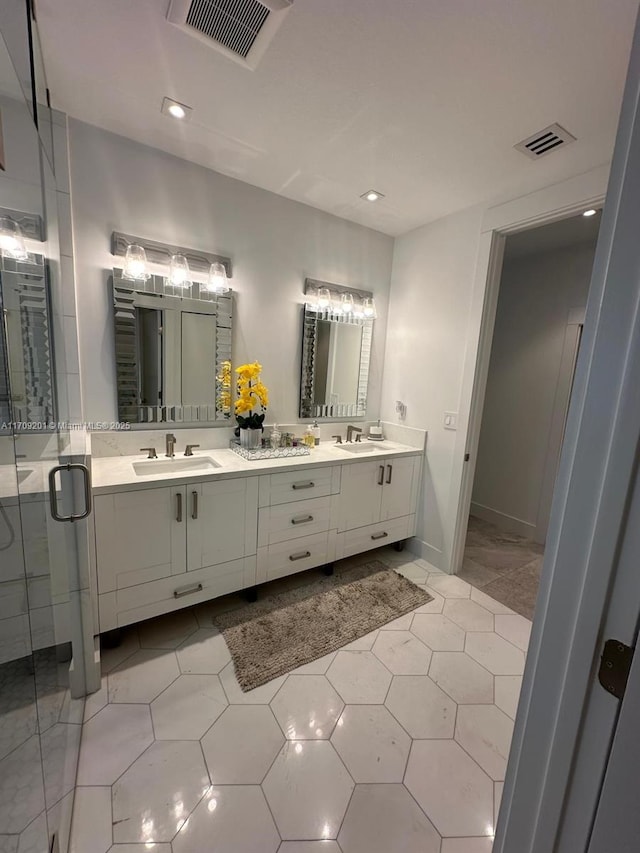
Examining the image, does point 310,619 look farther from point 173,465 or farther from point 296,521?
point 173,465

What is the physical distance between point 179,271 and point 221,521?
4.89 ft

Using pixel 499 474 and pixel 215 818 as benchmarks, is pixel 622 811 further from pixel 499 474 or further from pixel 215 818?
pixel 499 474

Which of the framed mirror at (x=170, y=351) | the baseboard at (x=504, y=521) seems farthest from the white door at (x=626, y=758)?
the baseboard at (x=504, y=521)

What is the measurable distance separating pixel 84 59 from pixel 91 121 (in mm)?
439

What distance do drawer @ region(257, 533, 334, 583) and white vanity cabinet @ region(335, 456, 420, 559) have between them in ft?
0.42

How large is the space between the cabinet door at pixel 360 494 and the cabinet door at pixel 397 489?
58 millimetres

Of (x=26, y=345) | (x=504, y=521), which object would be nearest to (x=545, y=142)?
(x=26, y=345)

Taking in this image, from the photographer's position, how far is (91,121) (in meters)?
1.78

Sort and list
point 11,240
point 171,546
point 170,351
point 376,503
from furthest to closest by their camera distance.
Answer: point 376,503
point 170,351
point 171,546
point 11,240

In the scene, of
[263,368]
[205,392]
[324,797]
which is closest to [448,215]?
[263,368]

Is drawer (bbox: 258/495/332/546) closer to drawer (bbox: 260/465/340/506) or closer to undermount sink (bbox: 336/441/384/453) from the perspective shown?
drawer (bbox: 260/465/340/506)

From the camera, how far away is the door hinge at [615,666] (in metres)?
0.50

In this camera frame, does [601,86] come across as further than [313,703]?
No

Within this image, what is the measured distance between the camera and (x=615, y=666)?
1.68ft
